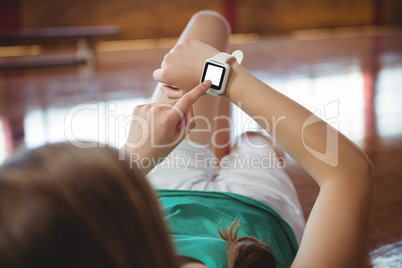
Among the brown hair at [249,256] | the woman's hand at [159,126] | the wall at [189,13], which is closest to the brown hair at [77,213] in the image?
the brown hair at [249,256]

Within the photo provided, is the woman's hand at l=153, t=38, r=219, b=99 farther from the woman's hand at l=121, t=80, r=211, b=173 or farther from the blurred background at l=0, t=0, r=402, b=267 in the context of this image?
the blurred background at l=0, t=0, r=402, b=267

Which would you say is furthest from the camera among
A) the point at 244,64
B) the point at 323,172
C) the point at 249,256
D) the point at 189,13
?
the point at 189,13

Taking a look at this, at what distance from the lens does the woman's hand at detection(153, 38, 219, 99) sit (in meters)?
0.92

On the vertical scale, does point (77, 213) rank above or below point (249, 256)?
above

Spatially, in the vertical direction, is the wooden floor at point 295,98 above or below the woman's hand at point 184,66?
below

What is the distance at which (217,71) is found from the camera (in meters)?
0.88

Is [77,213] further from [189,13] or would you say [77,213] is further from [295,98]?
[189,13]

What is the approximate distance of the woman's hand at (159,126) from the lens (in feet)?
2.80

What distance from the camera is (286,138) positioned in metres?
0.85

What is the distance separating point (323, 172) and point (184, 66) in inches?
12.2

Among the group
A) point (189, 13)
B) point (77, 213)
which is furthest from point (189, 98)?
point (189, 13)

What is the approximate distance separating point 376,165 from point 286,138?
4.82ft

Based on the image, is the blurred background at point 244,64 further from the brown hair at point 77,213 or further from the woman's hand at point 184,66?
the woman's hand at point 184,66

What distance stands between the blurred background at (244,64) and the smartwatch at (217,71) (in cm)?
32
